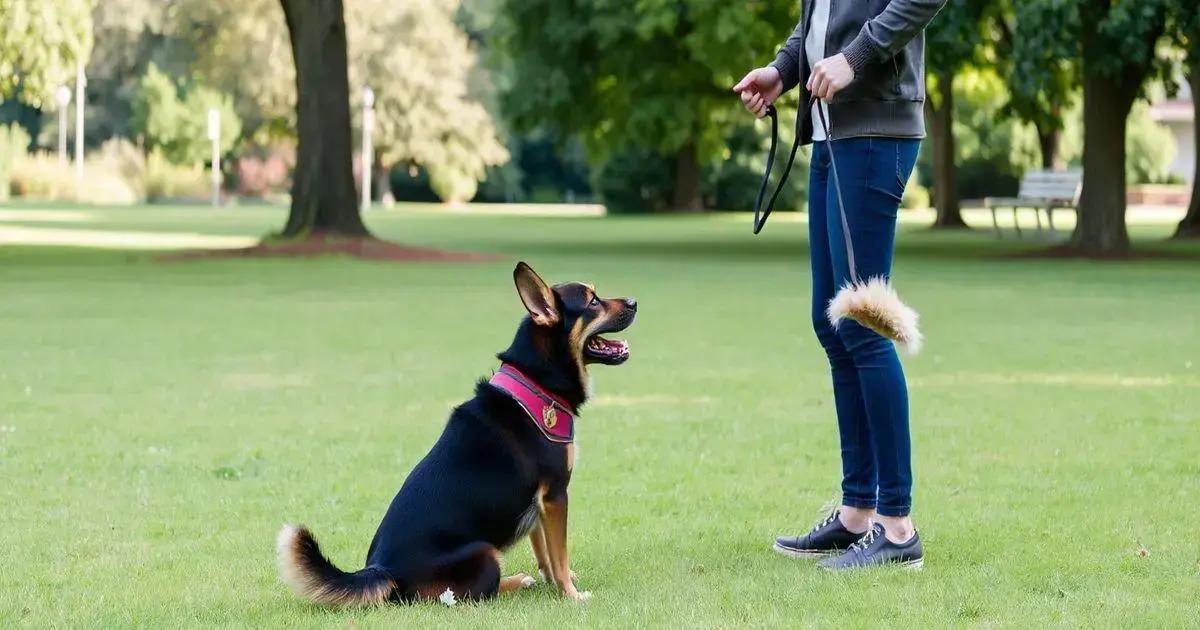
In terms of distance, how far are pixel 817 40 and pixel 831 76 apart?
0.48 metres

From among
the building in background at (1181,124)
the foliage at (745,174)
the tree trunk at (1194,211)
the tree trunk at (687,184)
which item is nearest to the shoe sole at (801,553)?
the tree trunk at (1194,211)

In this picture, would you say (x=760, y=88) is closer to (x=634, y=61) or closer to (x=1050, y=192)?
(x=634, y=61)

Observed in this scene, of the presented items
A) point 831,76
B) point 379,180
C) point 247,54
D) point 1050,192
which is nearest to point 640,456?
point 831,76

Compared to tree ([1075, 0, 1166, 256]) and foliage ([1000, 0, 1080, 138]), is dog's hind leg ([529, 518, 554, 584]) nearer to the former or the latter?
foliage ([1000, 0, 1080, 138])

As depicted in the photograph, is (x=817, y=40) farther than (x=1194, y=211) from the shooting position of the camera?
No

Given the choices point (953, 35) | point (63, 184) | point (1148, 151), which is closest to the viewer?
point (953, 35)

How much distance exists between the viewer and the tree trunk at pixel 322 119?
27516 millimetres

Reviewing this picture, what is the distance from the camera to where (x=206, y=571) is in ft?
18.3

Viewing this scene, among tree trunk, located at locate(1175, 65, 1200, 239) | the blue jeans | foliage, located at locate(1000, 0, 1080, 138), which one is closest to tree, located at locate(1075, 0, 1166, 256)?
foliage, located at locate(1000, 0, 1080, 138)

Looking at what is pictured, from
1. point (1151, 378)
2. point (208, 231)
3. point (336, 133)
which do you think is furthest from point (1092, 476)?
point (208, 231)

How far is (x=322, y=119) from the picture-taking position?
27.7 metres

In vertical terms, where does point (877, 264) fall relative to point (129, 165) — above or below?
below

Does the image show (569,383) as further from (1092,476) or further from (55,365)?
Answer: (55,365)

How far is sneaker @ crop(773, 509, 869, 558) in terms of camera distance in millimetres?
5867
